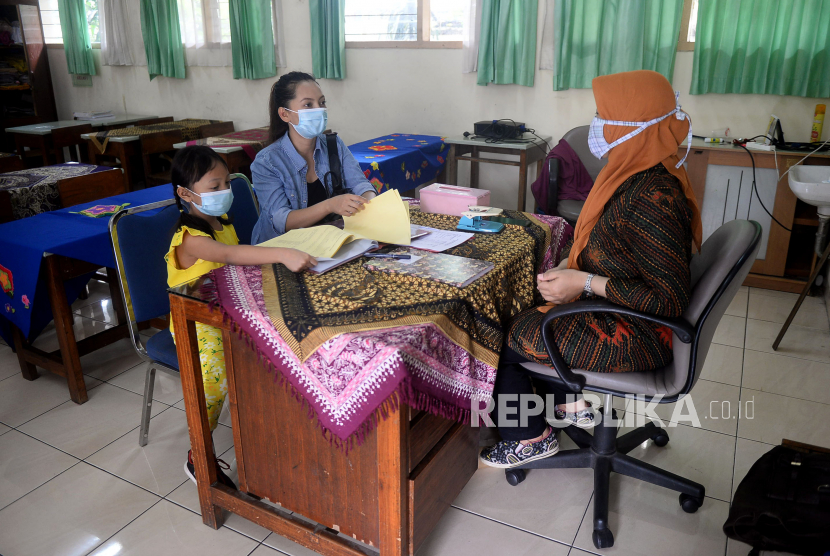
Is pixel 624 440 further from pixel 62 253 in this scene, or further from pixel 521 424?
pixel 62 253

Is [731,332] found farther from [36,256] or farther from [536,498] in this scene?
[36,256]

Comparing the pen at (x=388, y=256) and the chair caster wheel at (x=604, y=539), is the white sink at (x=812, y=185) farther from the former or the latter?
the pen at (x=388, y=256)

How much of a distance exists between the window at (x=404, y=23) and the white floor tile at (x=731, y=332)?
254cm

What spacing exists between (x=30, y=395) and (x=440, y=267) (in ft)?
6.12

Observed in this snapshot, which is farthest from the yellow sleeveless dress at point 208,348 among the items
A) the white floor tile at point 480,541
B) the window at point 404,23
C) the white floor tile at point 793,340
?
the window at point 404,23

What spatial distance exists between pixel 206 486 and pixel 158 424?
2.06 feet

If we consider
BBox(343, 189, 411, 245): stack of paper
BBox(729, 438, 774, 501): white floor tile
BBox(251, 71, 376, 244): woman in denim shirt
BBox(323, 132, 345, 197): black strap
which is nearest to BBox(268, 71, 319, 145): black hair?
BBox(251, 71, 376, 244): woman in denim shirt

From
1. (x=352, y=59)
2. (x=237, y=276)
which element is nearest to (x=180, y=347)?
(x=237, y=276)

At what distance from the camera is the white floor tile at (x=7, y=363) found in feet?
8.47

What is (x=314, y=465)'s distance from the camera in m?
1.47

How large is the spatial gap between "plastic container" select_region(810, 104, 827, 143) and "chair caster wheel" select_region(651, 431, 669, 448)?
2.25 m

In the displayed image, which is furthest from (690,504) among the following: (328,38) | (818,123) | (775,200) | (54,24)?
(54,24)

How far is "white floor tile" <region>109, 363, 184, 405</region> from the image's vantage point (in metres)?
2.39

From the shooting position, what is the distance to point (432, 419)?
4.77 ft
